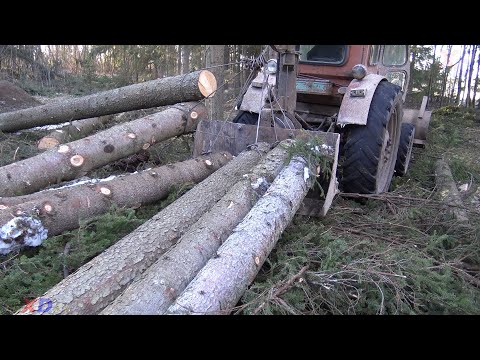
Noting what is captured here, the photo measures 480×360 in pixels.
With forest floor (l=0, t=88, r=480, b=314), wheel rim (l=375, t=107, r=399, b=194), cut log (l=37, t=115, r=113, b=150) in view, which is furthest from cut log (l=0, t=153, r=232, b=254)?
cut log (l=37, t=115, r=113, b=150)

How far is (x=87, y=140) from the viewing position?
4539mm

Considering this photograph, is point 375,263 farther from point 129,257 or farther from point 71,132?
point 71,132

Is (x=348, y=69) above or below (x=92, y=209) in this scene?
above

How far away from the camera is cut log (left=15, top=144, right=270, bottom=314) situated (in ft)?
7.61

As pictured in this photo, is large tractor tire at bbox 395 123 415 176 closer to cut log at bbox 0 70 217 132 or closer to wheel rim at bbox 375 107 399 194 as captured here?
wheel rim at bbox 375 107 399 194

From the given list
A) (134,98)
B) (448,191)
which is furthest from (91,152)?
(448,191)

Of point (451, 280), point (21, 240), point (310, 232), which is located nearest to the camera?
point (451, 280)

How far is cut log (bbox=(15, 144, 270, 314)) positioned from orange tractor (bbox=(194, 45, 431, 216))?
0.86m

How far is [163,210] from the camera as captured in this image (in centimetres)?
339

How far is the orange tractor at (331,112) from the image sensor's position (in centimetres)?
439

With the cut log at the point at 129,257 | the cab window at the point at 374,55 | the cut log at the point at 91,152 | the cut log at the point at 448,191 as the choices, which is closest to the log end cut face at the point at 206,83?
the cut log at the point at 91,152
